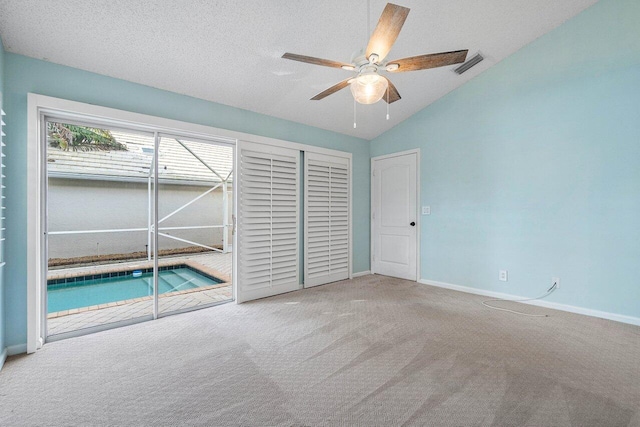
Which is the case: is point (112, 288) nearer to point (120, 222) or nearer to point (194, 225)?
point (120, 222)

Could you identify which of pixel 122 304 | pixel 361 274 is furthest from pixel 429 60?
pixel 122 304

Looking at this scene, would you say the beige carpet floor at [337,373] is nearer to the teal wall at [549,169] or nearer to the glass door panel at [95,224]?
the teal wall at [549,169]

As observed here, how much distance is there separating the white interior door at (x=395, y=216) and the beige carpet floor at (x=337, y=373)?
1594mm

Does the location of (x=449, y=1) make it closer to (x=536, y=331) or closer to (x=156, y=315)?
(x=536, y=331)

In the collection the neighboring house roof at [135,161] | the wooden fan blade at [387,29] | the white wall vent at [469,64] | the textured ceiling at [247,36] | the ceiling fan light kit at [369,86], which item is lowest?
the neighboring house roof at [135,161]

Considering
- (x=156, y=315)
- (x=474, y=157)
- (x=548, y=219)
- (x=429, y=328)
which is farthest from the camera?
(x=474, y=157)

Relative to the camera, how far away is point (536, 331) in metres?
2.68

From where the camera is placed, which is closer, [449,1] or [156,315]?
[449,1]

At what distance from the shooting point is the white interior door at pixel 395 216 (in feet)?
14.9

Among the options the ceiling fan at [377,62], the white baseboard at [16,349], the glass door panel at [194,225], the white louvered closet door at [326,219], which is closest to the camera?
the ceiling fan at [377,62]

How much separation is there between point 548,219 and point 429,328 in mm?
1965

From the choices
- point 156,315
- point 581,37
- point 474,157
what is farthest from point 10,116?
point 581,37

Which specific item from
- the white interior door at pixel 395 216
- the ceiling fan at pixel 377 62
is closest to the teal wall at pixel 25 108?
the ceiling fan at pixel 377 62

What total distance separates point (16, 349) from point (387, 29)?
361cm
